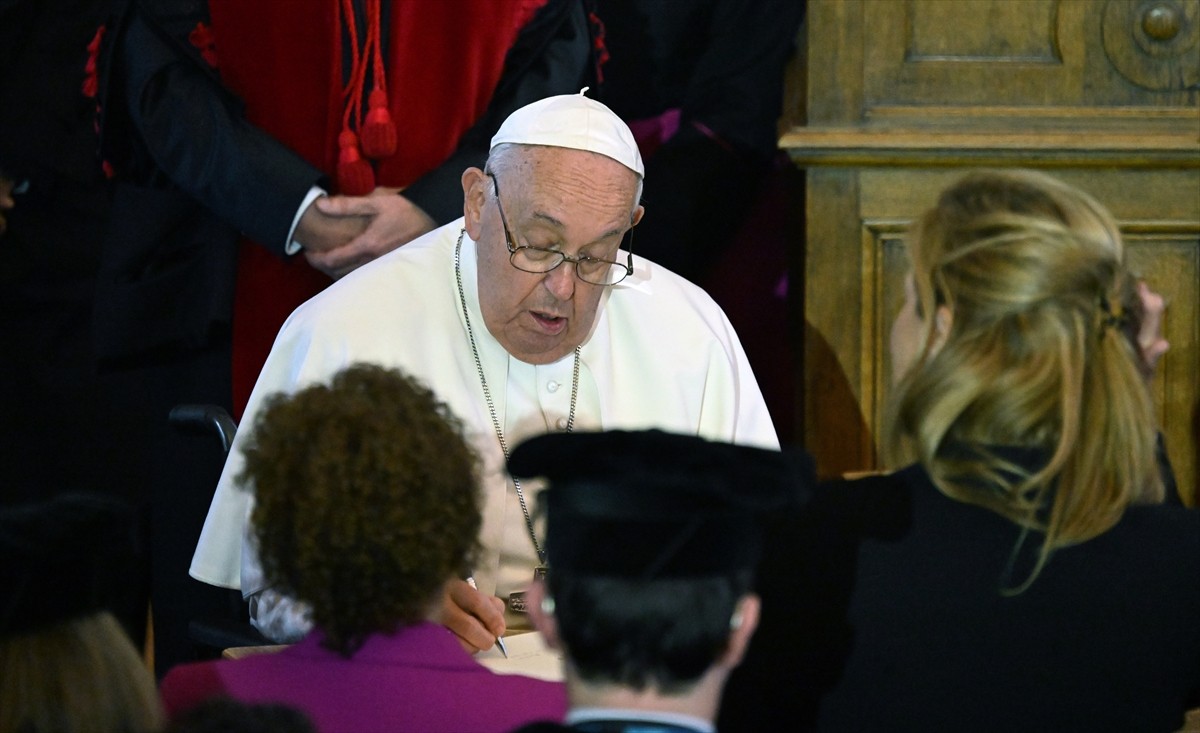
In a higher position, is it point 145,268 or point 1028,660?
point 145,268

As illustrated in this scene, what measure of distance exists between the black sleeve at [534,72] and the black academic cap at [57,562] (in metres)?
2.19

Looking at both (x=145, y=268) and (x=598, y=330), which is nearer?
(x=598, y=330)

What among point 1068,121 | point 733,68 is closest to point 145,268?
point 733,68

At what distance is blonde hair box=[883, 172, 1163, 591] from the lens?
82.7 inches

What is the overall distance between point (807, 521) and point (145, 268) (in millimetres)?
2493

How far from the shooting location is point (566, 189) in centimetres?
317

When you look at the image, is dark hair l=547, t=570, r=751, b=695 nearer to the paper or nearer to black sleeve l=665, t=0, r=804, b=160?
the paper

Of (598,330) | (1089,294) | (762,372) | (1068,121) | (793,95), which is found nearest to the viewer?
(1089,294)

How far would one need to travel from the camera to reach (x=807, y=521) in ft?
7.29

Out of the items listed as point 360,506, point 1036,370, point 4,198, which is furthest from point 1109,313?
point 4,198

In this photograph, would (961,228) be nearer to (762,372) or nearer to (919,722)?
(919,722)

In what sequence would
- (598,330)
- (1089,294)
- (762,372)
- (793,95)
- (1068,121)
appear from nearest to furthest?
1. (1089,294)
2. (598,330)
3. (1068,121)
4. (793,95)
5. (762,372)

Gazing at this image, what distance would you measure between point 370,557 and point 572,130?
1.50m

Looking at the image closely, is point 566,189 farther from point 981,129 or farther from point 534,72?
point 981,129
